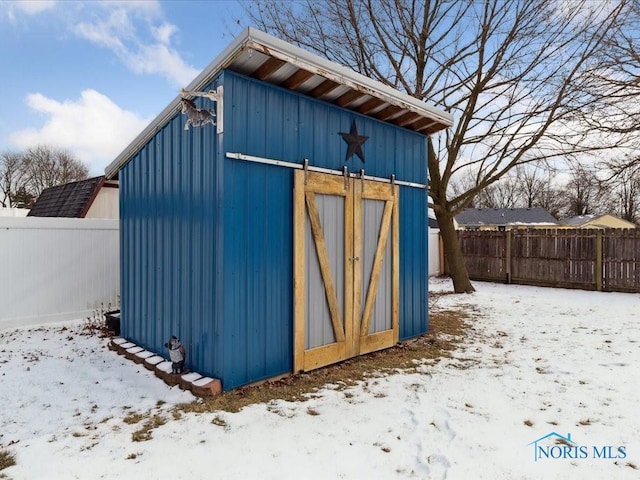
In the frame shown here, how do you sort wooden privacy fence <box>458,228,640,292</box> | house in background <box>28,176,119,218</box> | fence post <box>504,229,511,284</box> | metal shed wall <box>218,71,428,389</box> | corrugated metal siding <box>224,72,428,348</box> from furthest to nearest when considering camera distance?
fence post <box>504,229,511,284</box> → house in background <box>28,176,119,218</box> → wooden privacy fence <box>458,228,640,292</box> → corrugated metal siding <box>224,72,428,348</box> → metal shed wall <box>218,71,428,389</box>

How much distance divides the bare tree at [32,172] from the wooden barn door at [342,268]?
31.8m

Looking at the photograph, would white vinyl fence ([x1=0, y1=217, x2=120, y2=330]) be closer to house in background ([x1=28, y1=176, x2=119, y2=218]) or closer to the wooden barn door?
house in background ([x1=28, y1=176, x2=119, y2=218])

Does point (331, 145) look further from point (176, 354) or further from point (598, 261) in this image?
point (598, 261)

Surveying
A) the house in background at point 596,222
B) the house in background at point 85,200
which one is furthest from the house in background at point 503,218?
the house in background at point 85,200

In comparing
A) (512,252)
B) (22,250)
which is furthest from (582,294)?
(22,250)

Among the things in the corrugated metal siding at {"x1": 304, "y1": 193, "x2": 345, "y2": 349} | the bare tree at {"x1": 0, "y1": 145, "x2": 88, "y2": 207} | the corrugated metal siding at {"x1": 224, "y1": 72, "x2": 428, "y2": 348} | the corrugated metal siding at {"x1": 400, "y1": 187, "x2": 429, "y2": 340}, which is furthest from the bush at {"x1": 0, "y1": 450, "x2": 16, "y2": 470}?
the bare tree at {"x1": 0, "y1": 145, "x2": 88, "y2": 207}

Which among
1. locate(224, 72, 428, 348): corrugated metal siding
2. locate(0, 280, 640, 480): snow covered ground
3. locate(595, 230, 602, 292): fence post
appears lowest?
locate(0, 280, 640, 480): snow covered ground

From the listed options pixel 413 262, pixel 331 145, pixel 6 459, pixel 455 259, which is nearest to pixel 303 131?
pixel 331 145

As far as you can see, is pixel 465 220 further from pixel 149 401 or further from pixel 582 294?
pixel 149 401

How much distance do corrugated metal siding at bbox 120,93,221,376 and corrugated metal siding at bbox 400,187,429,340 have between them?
2.51 m

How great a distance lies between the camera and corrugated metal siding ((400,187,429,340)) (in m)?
4.88

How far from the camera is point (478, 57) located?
7922 mm

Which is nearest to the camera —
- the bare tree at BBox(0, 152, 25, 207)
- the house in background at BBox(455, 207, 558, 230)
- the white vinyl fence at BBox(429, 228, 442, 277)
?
the white vinyl fence at BBox(429, 228, 442, 277)

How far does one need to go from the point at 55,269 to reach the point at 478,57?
339 inches
